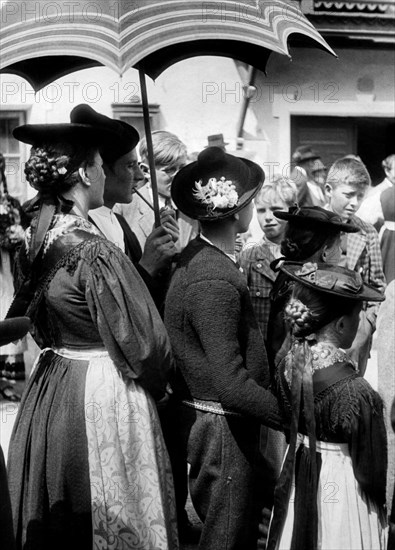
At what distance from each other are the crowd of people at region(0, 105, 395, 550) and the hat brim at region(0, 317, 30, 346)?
1.18 metres

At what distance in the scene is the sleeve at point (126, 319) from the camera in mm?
3752

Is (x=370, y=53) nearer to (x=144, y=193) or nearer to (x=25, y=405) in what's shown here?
(x=144, y=193)

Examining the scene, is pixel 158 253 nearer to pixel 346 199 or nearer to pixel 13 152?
pixel 346 199

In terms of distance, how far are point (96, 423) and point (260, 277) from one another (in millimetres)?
2069

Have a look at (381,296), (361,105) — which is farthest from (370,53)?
(381,296)

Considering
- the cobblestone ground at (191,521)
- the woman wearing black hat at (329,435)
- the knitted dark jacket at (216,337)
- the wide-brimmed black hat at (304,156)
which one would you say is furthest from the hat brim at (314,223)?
the wide-brimmed black hat at (304,156)

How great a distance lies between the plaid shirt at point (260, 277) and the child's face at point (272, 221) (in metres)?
0.16

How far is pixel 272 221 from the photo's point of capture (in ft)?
19.7

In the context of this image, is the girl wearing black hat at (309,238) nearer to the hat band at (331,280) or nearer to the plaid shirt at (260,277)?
the plaid shirt at (260,277)

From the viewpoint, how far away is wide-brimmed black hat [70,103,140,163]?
13.9ft

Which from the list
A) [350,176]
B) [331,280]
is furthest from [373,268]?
[331,280]

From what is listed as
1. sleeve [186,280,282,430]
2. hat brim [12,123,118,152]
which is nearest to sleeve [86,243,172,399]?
sleeve [186,280,282,430]

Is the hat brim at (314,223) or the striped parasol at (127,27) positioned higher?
the striped parasol at (127,27)

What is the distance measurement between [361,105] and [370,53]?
736 millimetres
